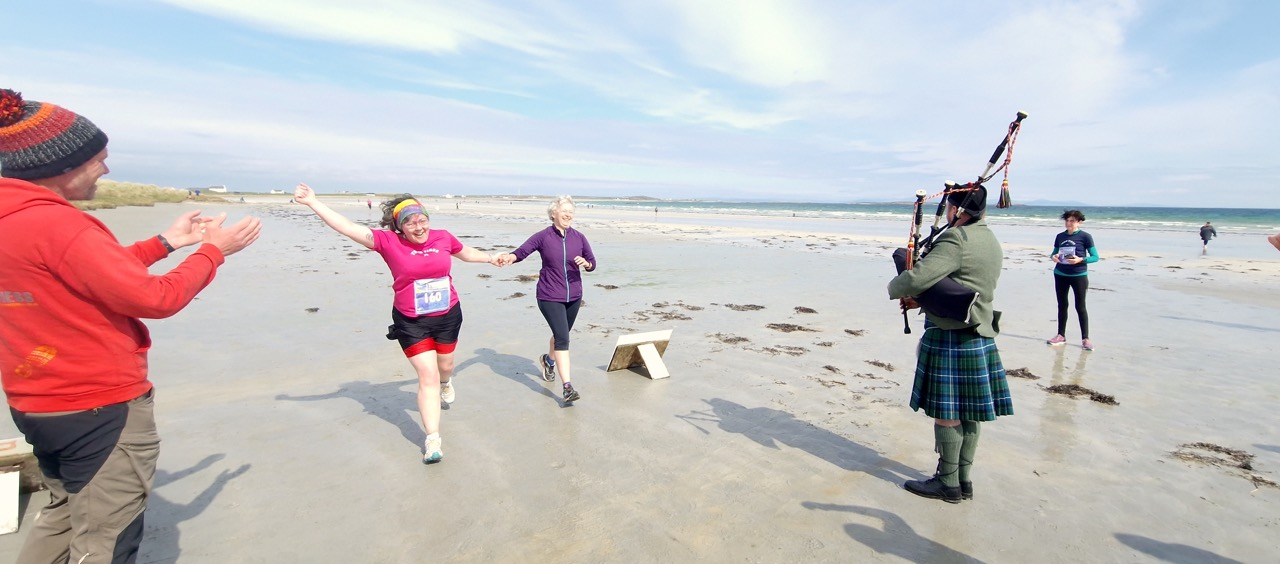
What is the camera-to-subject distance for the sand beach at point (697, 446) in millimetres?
3727

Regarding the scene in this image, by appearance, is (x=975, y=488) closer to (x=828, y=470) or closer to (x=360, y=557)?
(x=828, y=470)

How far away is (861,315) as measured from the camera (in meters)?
10.5

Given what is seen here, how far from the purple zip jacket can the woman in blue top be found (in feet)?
21.8

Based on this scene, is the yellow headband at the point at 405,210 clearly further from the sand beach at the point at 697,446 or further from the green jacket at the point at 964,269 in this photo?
the green jacket at the point at 964,269

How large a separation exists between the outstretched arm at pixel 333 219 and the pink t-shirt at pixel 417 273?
82 mm

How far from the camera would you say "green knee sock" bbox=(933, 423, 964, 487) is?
13.6 ft

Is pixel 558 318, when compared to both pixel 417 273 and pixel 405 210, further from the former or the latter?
pixel 405 210

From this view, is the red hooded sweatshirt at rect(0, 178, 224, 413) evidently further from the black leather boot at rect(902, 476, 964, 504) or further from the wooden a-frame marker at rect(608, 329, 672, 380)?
the wooden a-frame marker at rect(608, 329, 672, 380)

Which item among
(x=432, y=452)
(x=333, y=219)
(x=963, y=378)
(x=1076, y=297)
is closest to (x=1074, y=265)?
(x=1076, y=297)

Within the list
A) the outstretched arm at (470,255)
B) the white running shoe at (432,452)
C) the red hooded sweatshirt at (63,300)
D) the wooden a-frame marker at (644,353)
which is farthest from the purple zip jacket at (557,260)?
the red hooded sweatshirt at (63,300)

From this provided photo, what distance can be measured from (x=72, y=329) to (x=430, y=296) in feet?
8.50

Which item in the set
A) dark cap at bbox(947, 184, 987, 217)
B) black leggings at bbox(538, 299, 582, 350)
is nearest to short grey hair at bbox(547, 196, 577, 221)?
black leggings at bbox(538, 299, 582, 350)

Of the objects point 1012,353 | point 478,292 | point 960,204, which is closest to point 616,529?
point 960,204

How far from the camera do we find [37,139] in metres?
2.23
